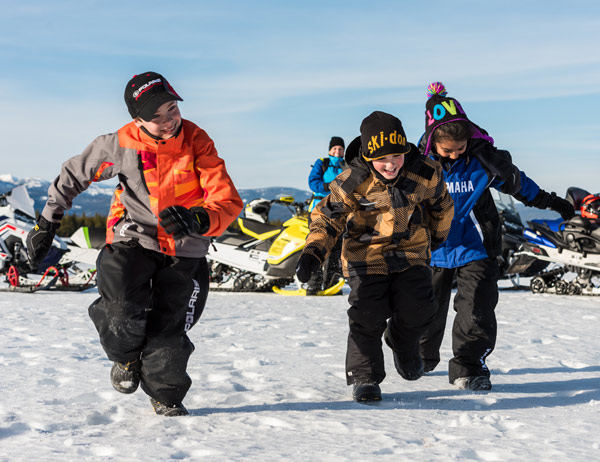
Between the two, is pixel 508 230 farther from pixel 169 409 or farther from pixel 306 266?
pixel 169 409

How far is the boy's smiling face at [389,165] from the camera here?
3577 millimetres

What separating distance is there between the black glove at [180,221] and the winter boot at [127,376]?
0.74 meters

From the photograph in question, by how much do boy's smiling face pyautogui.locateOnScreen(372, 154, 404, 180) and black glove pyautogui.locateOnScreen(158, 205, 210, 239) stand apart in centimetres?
107

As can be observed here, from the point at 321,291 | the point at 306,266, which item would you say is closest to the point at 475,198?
the point at 306,266

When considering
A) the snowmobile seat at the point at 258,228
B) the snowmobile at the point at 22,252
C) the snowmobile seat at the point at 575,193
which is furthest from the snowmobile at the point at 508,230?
the snowmobile at the point at 22,252

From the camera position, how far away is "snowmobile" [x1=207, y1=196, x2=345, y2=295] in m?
9.43

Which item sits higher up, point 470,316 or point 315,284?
point 470,316

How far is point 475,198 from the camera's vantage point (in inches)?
164

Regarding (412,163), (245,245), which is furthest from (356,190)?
(245,245)

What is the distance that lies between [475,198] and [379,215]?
2.66ft

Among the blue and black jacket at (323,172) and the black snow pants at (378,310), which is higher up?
the blue and black jacket at (323,172)

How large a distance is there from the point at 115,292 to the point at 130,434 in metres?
0.63

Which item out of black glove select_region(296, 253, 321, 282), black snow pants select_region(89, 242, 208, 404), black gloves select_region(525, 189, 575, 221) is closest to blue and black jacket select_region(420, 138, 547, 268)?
black gloves select_region(525, 189, 575, 221)

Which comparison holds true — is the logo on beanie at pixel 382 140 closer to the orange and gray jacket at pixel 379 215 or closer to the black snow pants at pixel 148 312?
the orange and gray jacket at pixel 379 215
